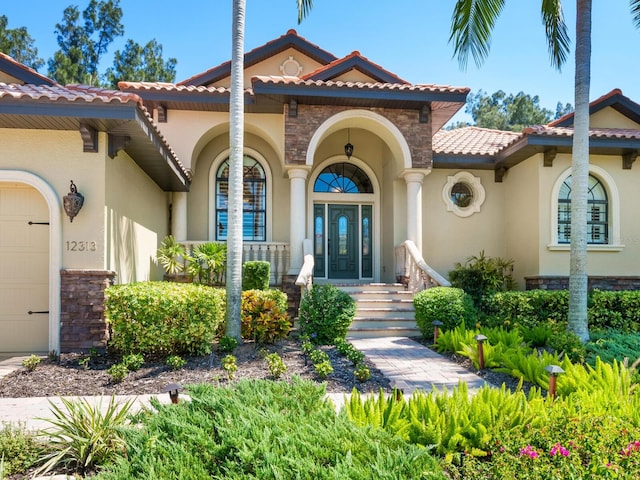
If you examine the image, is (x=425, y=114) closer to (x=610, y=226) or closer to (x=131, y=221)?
(x=610, y=226)

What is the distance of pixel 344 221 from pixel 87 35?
2226cm

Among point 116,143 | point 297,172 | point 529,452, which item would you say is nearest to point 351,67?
point 297,172

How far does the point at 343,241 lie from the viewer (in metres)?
13.6

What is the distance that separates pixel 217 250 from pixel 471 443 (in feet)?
26.3

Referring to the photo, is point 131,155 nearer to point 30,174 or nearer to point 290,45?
point 30,174

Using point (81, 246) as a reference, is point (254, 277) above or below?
below

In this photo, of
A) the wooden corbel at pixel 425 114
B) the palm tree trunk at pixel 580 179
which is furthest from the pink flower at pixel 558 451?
the wooden corbel at pixel 425 114

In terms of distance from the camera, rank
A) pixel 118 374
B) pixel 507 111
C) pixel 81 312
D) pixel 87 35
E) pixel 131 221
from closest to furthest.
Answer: pixel 118 374 < pixel 81 312 < pixel 131 221 < pixel 87 35 < pixel 507 111

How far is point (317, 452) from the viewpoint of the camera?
282 centimetres

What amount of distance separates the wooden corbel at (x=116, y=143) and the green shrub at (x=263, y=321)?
3.49 metres

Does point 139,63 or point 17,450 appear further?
point 139,63

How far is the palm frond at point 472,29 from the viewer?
30.1 ft

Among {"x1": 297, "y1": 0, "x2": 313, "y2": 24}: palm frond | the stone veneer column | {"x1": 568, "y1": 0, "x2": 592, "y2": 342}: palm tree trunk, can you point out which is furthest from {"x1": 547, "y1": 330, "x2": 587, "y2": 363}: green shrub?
{"x1": 297, "y1": 0, "x2": 313, "y2": 24}: palm frond

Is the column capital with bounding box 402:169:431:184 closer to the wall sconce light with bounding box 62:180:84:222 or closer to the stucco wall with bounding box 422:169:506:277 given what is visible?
the stucco wall with bounding box 422:169:506:277
